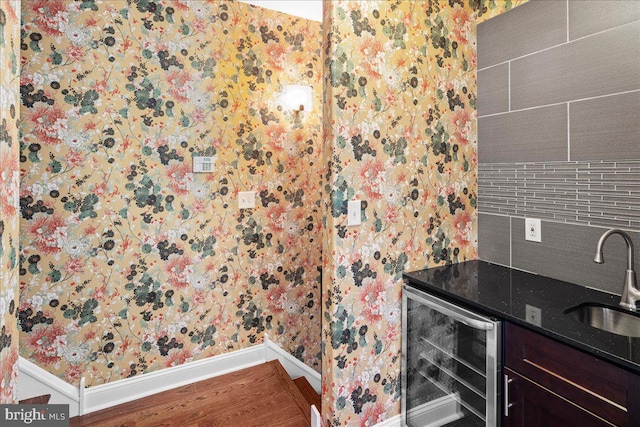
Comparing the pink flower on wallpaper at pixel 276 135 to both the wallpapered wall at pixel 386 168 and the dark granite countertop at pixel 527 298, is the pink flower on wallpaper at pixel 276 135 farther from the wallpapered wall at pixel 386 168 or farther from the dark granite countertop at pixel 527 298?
the dark granite countertop at pixel 527 298

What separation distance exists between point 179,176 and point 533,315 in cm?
215

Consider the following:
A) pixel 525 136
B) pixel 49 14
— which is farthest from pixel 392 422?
pixel 49 14

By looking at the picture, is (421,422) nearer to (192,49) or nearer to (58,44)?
(192,49)

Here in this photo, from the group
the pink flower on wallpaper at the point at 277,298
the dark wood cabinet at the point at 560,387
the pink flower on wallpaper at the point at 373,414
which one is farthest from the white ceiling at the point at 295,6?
the pink flower on wallpaper at the point at 373,414

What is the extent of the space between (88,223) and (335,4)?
6.21 ft

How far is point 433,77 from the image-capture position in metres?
1.93

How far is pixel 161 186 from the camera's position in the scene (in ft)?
7.39

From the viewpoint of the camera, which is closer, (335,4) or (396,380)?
(335,4)

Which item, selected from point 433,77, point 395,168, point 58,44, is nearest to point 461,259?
point 395,168

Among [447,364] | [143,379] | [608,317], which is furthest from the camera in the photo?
[143,379]

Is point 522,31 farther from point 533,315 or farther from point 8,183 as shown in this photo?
point 8,183

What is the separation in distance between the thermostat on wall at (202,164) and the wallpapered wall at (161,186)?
0.15 feet

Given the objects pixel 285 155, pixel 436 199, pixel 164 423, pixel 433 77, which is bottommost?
pixel 164 423

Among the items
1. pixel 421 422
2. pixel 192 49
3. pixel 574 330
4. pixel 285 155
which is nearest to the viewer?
pixel 574 330
